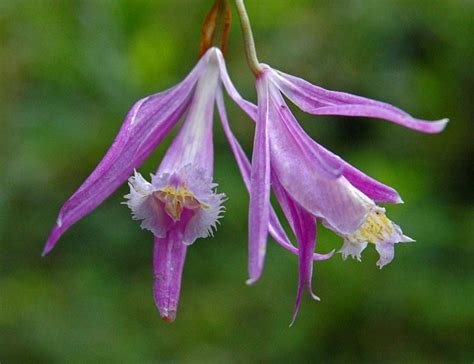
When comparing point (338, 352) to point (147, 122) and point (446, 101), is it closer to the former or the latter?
point (446, 101)

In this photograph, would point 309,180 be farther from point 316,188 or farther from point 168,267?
point 168,267

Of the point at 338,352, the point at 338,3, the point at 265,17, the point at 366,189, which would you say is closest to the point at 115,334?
the point at 338,352

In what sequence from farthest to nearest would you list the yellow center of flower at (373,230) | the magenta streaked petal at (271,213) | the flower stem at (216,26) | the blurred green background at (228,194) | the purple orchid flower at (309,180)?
the blurred green background at (228,194) → the magenta streaked petal at (271,213) → the flower stem at (216,26) → the yellow center of flower at (373,230) → the purple orchid flower at (309,180)

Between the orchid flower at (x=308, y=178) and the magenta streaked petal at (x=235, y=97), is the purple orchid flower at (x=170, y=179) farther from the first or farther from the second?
the orchid flower at (x=308, y=178)

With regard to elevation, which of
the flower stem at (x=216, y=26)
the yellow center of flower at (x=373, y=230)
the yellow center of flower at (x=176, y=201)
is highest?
the flower stem at (x=216, y=26)

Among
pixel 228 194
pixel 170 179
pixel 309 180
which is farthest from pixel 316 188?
pixel 228 194

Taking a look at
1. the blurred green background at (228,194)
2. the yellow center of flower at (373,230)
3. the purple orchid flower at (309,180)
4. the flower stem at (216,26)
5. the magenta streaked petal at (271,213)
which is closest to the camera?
the purple orchid flower at (309,180)

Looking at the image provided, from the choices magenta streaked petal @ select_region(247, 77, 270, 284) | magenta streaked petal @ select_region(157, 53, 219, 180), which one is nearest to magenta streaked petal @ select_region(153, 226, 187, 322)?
magenta streaked petal @ select_region(157, 53, 219, 180)

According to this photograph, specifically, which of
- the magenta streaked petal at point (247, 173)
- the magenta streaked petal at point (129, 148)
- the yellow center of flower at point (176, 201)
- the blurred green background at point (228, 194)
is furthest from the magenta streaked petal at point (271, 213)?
the blurred green background at point (228, 194)

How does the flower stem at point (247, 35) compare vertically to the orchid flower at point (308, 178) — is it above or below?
above
